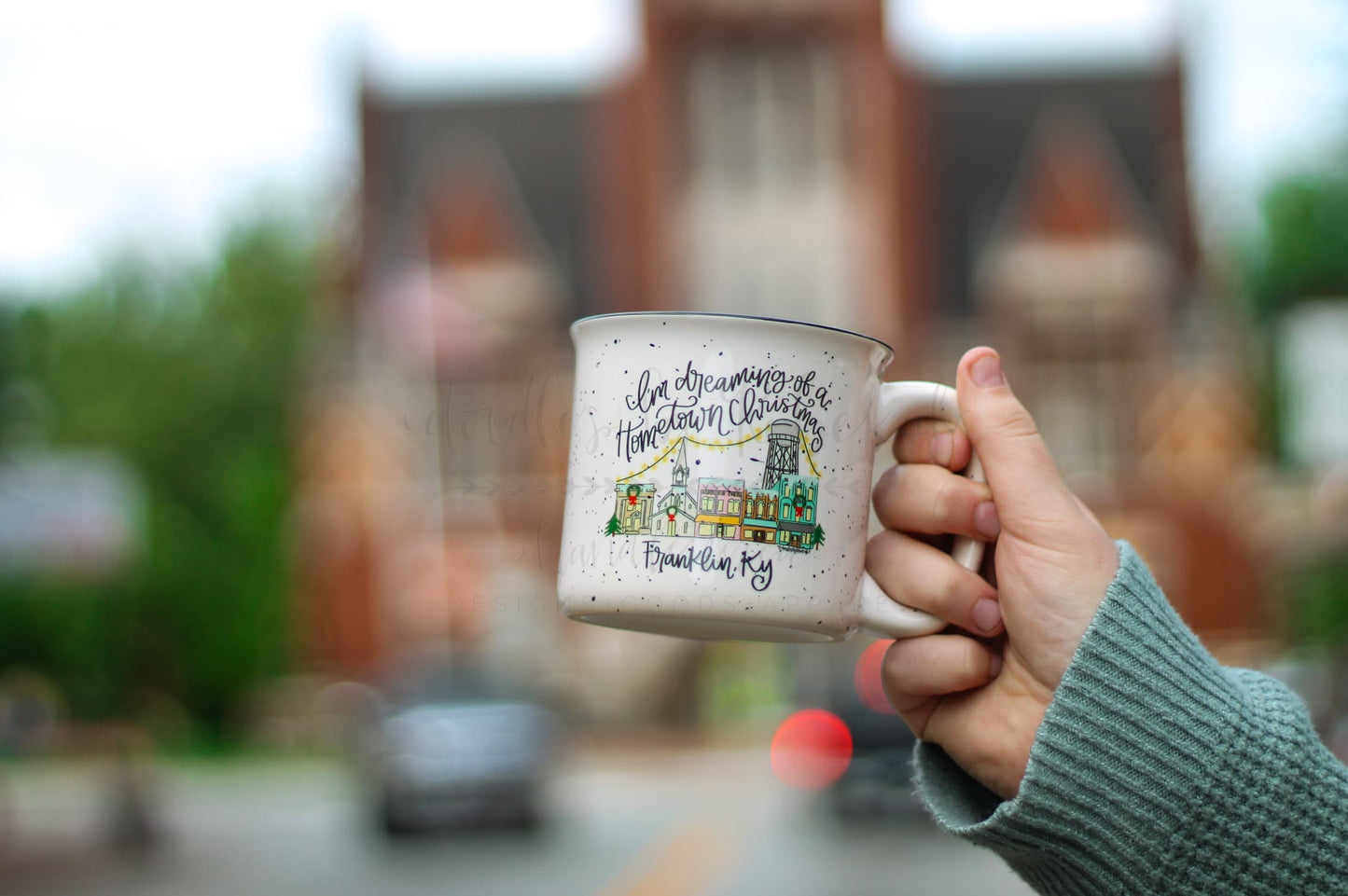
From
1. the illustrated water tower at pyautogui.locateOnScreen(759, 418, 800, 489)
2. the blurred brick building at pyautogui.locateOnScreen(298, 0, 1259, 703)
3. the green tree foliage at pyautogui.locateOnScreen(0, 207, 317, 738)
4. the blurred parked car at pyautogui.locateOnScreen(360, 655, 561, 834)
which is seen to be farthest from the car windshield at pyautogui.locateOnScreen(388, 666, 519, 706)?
the blurred brick building at pyautogui.locateOnScreen(298, 0, 1259, 703)

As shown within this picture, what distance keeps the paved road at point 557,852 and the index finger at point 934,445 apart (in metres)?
9.20

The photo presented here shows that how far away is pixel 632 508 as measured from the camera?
175cm

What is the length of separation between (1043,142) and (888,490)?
38.8 m

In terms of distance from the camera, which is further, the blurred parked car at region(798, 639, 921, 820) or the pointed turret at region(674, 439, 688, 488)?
the blurred parked car at region(798, 639, 921, 820)

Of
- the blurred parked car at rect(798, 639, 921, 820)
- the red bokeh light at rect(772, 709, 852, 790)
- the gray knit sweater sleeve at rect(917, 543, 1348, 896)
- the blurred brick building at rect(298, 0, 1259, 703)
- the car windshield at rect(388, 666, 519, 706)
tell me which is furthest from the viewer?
the blurred brick building at rect(298, 0, 1259, 703)

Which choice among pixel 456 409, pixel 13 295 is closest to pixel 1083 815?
pixel 456 409

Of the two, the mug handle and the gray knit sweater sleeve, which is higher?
the mug handle

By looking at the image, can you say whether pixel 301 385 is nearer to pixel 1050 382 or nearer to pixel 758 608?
pixel 1050 382

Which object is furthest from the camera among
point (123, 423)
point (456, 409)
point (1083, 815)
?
point (123, 423)

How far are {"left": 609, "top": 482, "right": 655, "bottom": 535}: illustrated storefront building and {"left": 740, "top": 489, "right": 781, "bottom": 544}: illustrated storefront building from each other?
0.10 metres

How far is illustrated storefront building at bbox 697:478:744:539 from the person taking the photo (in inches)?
68.0

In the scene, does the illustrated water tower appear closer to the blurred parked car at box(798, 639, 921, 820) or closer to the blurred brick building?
the blurred parked car at box(798, 639, 921, 820)

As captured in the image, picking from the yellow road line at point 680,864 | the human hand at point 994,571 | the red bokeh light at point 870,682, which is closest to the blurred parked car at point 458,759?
the yellow road line at point 680,864

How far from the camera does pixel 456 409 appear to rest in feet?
6.95
